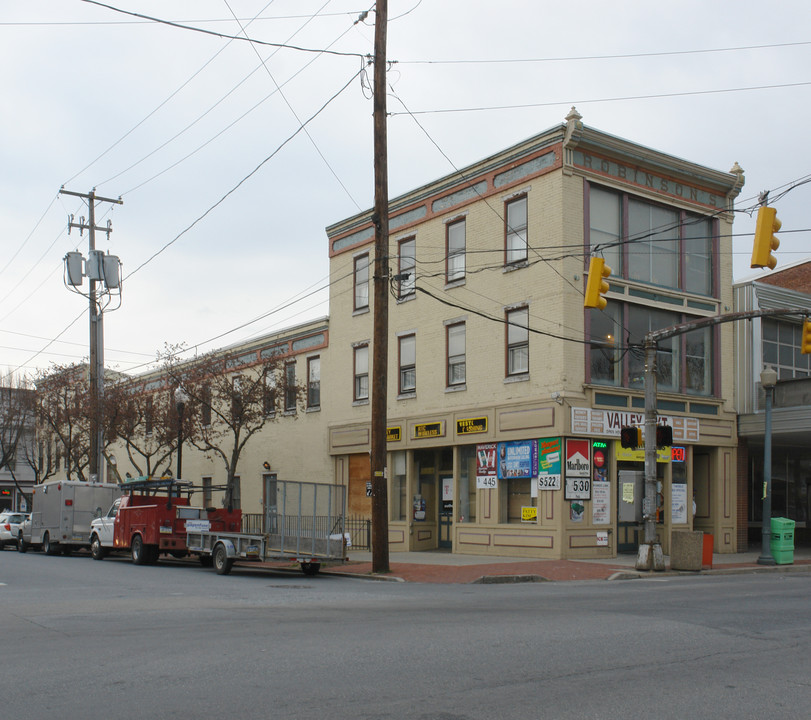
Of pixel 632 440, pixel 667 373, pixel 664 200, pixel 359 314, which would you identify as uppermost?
pixel 664 200

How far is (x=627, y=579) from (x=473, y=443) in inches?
311

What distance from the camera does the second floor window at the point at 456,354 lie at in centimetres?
2767

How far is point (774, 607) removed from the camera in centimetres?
1302

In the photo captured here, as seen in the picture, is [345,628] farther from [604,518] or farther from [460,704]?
[604,518]

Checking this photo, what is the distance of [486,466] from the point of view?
2620cm

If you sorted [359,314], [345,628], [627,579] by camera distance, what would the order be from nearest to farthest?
1. [345,628]
2. [627,579]
3. [359,314]

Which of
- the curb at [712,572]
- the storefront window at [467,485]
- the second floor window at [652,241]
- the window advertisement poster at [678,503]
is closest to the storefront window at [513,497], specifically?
the storefront window at [467,485]

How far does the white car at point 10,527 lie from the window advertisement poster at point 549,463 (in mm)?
21994

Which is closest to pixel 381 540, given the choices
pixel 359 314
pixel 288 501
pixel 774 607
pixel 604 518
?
pixel 288 501

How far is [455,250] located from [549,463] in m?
7.63

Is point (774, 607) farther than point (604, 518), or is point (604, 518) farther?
point (604, 518)

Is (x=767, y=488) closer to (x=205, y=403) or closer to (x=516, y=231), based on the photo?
(x=516, y=231)

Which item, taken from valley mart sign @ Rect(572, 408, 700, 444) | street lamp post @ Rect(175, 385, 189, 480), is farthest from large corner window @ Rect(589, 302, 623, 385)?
street lamp post @ Rect(175, 385, 189, 480)

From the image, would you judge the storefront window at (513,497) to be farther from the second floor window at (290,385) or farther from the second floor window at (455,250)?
the second floor window at (290,385)
